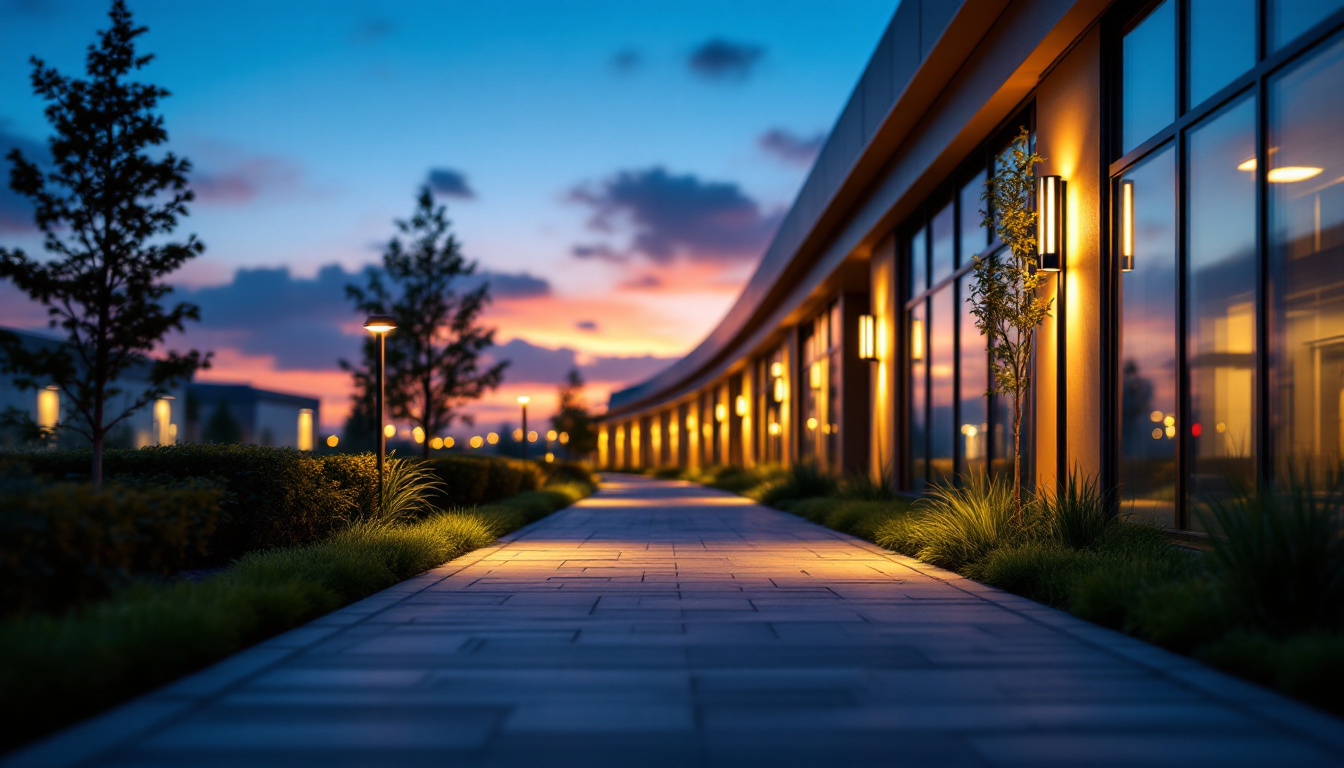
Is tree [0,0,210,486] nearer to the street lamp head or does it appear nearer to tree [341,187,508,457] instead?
the street lamp head

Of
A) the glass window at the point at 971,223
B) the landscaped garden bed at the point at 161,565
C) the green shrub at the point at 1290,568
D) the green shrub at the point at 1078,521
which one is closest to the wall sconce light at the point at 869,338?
the glass window at the point at 971,223

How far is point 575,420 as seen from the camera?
77.9m

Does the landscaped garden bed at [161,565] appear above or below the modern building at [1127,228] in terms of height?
below

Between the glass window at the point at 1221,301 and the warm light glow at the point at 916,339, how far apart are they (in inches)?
338

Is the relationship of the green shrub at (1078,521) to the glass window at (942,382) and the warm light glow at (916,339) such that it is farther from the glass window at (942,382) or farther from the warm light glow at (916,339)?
the warm light glow at (916,339)

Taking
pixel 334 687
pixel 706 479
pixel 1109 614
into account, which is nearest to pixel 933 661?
pixel 1109 614

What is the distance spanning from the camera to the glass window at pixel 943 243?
49.8 feet

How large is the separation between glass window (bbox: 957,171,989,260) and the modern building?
0.05 m

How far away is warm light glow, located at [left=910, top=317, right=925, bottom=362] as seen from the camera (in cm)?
1702

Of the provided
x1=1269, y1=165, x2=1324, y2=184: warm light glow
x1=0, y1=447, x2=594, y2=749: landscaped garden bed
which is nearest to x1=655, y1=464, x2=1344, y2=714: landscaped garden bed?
x1=1269, y1=165, x2=1324, y2=184: warm light glow

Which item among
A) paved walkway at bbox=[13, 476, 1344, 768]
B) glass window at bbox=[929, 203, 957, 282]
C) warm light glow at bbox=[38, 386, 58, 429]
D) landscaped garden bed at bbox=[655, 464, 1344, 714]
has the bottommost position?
paved walkway at bbox=[13, 476, 1344, 768]

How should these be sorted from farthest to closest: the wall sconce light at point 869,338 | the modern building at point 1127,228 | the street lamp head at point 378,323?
the wall sconce light at point 869,338
the street lamp head at point 378,323
the modern building at point 1127,228

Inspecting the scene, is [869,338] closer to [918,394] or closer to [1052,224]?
[918,394]

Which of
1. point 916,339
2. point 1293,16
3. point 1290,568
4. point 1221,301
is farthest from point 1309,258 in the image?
point 916,339
